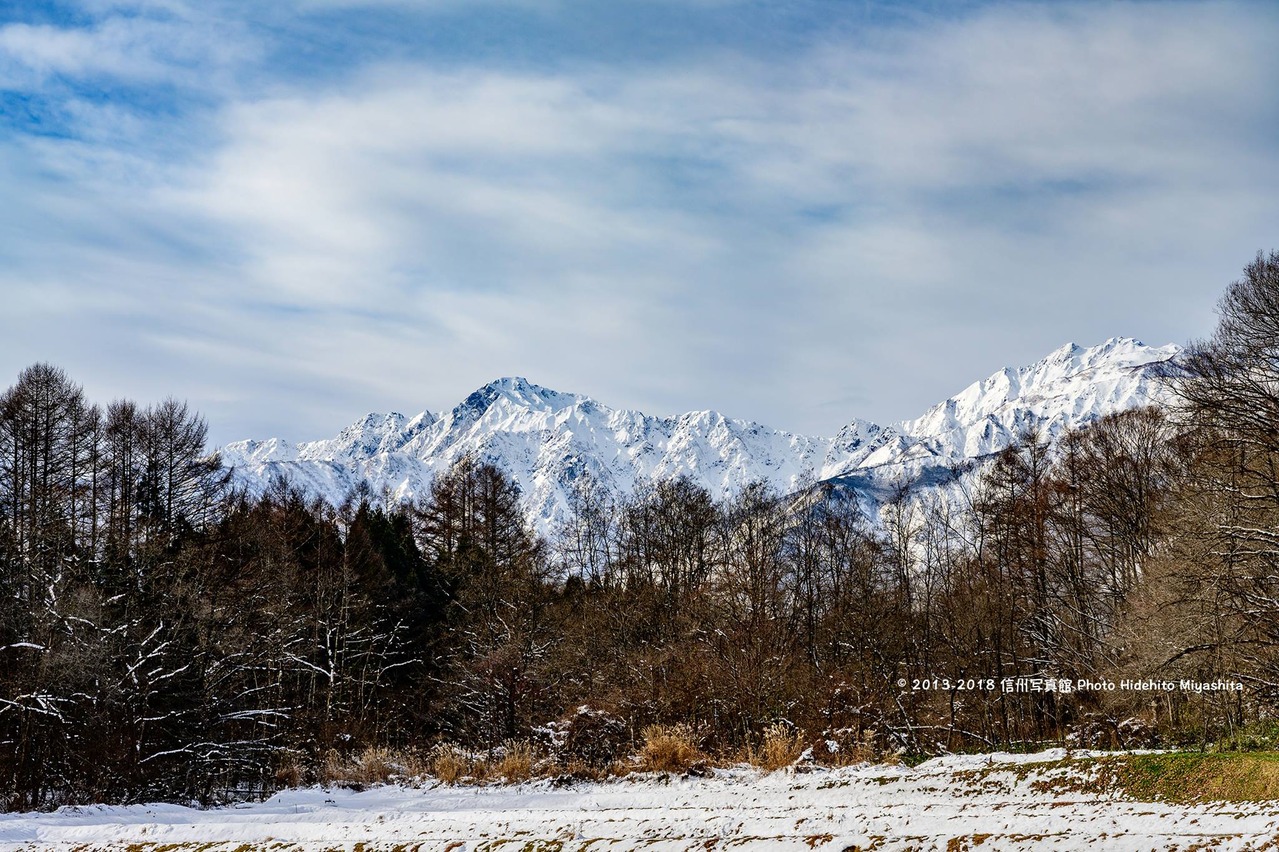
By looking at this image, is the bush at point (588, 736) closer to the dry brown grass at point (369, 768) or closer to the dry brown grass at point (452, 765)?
the dry brown grass at point (452, 765)

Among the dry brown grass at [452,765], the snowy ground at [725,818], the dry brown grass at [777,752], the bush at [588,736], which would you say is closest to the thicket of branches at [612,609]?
the bush at [588,736]

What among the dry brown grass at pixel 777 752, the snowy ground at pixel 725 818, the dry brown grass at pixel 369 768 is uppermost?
the snowy ground at pixel 725 818

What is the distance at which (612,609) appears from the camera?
39.9 meters

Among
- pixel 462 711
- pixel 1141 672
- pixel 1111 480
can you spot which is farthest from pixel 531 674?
pixel 1111 480

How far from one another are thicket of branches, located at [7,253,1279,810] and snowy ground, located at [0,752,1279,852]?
4.25 meters

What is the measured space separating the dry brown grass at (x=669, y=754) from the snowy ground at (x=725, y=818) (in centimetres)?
111

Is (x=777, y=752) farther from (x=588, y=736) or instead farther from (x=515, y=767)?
(x=588, y=736)

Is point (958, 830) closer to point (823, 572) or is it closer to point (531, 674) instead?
point (531, 674)

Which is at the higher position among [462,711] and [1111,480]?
[1111,480]

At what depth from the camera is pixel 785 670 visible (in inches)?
1112

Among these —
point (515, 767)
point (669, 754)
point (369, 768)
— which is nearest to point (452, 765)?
point (515, 767)

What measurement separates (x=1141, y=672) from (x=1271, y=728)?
3.35m

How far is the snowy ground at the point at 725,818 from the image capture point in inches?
333

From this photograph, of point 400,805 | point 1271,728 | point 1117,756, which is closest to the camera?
point 1117,756
